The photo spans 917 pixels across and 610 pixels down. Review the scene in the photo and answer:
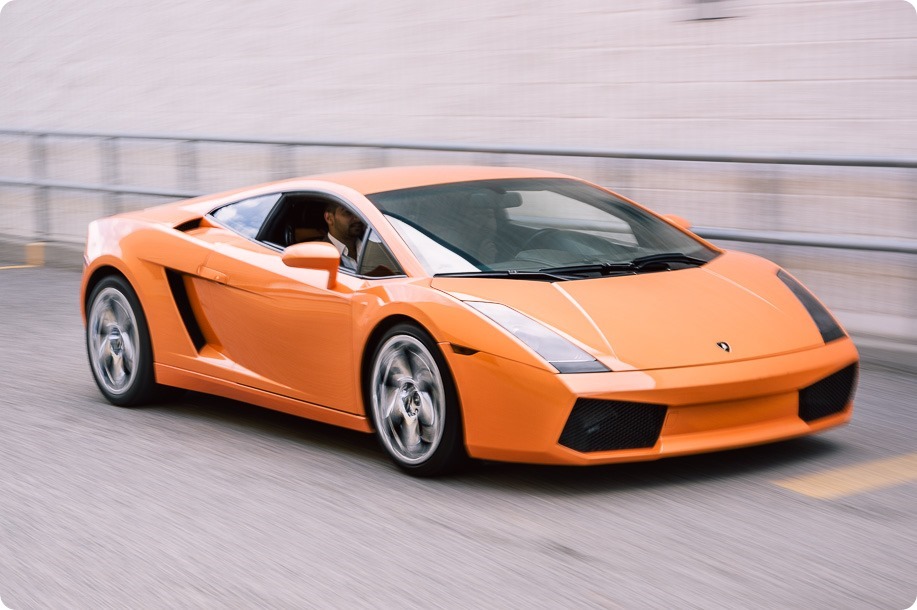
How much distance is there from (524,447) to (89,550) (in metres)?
1.59

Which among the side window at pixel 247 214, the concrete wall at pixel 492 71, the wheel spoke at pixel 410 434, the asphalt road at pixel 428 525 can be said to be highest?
the concrete wall at pixel 492 71

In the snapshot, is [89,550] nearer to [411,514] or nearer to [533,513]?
[411,514]

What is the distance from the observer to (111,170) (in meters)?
13.6

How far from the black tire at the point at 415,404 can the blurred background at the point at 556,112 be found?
135 inches

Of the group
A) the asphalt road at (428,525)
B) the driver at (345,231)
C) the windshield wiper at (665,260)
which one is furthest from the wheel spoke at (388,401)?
the windshield wiper at (665,260)

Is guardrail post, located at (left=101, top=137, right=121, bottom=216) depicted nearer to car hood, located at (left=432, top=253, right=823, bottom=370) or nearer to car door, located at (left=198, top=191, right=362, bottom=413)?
car door, located at (left=198, top=191, right=362, bottom=413)

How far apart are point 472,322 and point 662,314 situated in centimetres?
76

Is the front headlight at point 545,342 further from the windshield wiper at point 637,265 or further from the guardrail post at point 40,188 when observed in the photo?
the guardrail post at point 40,188

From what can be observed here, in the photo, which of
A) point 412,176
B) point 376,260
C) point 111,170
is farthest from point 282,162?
point 376,260

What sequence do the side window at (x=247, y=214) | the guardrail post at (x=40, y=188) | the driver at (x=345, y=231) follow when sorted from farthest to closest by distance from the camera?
the guardrail post at (x=40, y=188) → the side window at (x=247, y=214) → the driver at (x=345, y=231)

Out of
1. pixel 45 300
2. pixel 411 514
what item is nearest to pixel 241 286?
pixel 411 514

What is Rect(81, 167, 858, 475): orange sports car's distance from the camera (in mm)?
4953

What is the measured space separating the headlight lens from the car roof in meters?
1.37

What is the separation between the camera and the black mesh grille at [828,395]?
5250mm
